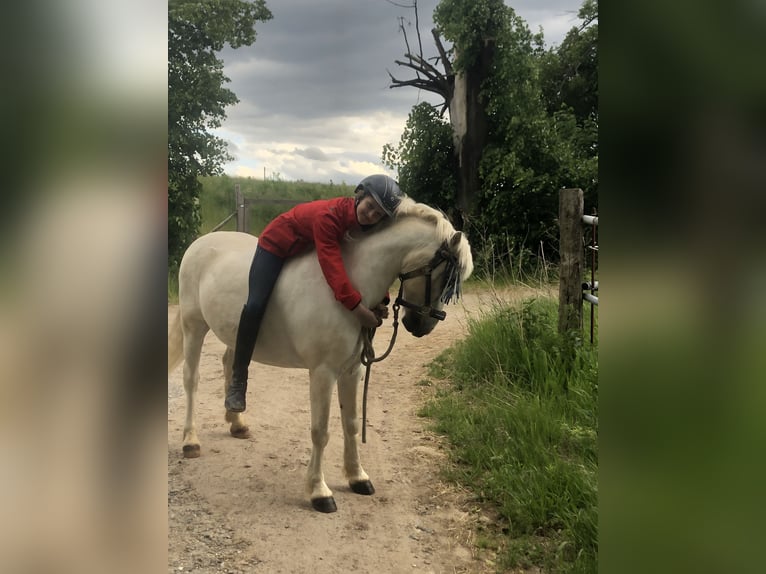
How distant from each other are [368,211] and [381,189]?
0.35ft

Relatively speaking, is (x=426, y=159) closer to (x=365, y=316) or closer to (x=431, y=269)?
(x=431, y=269)

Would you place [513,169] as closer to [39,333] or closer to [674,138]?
[674,138]

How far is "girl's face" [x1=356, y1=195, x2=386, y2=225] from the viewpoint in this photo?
84.9 inches

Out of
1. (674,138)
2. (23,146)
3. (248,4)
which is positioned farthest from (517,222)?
(23,146)

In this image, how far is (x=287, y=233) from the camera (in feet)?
7.43

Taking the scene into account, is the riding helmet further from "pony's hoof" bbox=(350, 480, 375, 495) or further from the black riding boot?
"pony's hoof" bbox=(350, 480, 375, 495)

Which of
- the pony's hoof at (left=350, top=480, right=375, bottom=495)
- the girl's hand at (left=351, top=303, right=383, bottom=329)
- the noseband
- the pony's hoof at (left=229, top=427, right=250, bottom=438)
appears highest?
the noseband

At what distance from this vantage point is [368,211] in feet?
7.12

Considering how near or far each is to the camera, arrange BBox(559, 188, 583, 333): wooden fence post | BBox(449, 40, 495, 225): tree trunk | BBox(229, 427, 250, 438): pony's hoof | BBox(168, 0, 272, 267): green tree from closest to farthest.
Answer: BBox(168, 0, 272, 267): green tree → BBox(449, 40, 495, 225): tree trunk → BBox(229, 427, 250, 438): pony's hoof → BBox(559, 188, 583, 333): wooden fence post

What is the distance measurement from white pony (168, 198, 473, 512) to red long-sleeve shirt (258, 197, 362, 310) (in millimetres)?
82

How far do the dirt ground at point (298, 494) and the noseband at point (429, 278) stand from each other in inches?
30.4

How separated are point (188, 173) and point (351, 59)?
84cm

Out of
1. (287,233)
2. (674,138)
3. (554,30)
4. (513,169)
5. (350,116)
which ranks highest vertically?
(554,30)

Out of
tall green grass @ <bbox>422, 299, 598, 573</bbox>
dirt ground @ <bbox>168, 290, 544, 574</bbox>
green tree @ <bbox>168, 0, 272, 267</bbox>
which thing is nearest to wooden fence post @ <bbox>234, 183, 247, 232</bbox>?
green tree @ <bbox>168, 0, 272, 267</bbox>
